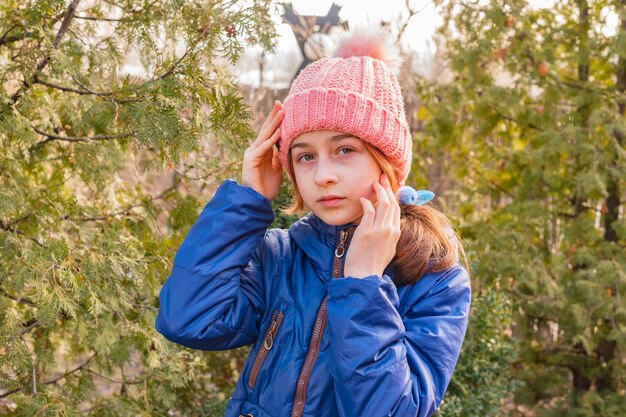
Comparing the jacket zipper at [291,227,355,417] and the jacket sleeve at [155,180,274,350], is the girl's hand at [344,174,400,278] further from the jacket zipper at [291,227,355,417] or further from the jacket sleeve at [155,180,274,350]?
the jacket sleeve at [155,180,274,350]

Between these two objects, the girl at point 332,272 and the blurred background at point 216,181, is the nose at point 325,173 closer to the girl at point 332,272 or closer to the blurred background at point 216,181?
the girl at point 332,272

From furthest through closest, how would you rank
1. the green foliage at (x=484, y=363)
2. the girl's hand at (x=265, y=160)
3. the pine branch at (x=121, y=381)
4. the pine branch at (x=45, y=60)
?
the green foliage at (x=484, y=363)
the pine branch at (x=121, y=381)
the pine branch at (x=45, y=60)
the girl's hand at (x=265, y=160)

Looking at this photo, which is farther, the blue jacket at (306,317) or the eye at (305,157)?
the eye at (305,157)

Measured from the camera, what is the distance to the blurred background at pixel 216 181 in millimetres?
Answer: 2551

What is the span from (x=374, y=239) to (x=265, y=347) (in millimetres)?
384

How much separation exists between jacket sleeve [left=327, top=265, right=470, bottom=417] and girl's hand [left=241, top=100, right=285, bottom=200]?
417 mm

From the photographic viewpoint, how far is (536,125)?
4.90 metres

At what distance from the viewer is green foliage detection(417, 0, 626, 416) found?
4512mm

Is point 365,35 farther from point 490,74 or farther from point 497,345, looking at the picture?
point 490,74

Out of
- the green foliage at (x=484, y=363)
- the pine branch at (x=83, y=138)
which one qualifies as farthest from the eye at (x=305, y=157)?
the green foliage at (x=484, y=363)

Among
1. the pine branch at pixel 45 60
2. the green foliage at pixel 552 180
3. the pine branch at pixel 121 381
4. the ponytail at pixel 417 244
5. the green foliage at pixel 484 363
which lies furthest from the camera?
the green foliage at pixel 552 180

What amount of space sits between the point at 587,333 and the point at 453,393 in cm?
115

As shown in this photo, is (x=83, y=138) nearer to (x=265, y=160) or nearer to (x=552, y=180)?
(x=265, y=160)

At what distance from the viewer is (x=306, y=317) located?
195 centimetres
